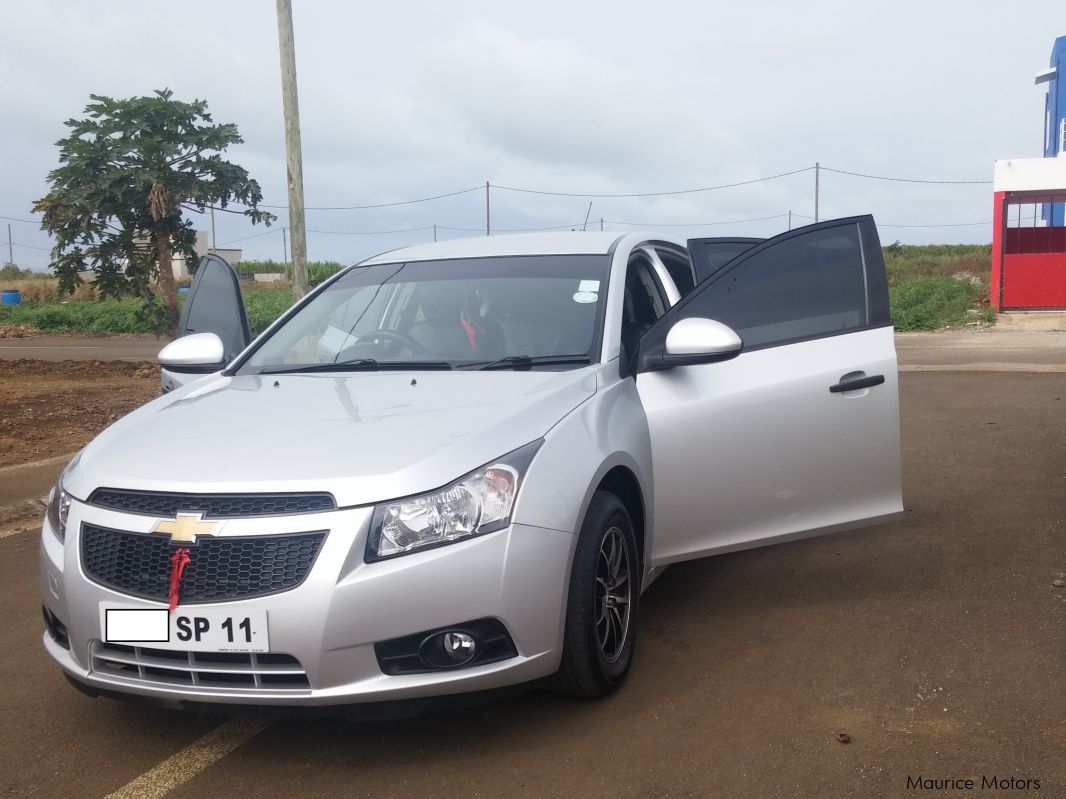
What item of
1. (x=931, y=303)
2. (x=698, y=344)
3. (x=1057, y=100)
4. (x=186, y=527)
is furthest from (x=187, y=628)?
(x=1057, y=100)

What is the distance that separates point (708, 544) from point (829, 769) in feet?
Result: 4.27

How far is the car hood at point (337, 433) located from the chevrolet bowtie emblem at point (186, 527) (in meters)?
0.09

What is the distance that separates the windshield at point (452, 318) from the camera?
4266 millimetres

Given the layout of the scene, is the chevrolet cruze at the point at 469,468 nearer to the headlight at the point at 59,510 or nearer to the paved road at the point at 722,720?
the headlight at the point at 59,510

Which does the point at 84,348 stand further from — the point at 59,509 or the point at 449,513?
the point at 449,513

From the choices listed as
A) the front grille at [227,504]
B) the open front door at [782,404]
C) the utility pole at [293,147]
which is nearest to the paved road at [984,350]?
the utility pole at [293,147]

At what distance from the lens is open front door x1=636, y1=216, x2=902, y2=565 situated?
4.20 m

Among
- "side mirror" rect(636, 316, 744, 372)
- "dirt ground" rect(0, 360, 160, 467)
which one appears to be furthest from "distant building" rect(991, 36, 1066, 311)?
"side mirror" rect(636, 316, 744, 372)

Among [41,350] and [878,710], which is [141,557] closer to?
[878,710]

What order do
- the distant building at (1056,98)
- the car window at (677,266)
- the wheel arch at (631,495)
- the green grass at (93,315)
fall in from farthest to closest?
1. the distant building at (1056,98)
2. the green grass at (93,315)
3. the car window at (677,266)
4. the wheel arch at (631,495)

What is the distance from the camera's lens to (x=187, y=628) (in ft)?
9.98

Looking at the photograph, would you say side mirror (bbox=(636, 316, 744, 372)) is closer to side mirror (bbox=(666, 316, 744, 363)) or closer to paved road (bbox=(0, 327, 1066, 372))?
side mirror (bbox=(666, 316, 744, 363))

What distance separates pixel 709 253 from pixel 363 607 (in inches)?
117

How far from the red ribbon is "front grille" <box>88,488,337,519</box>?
0.42 feet
